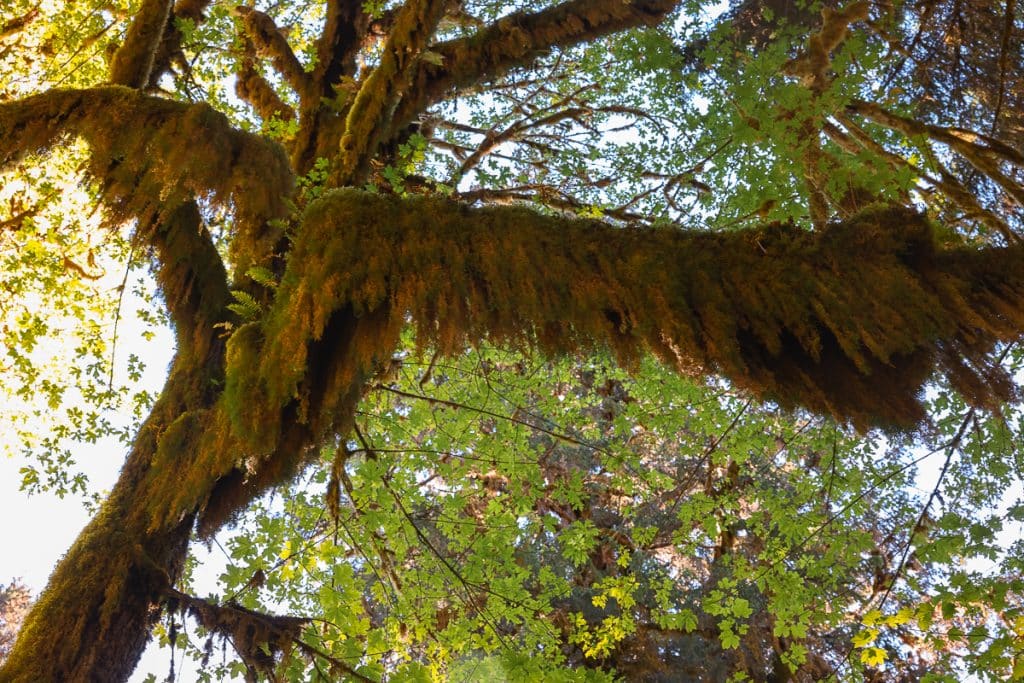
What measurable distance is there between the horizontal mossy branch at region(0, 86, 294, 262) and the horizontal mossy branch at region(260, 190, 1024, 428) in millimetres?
1073

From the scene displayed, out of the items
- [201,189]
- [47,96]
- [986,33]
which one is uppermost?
[986,33]

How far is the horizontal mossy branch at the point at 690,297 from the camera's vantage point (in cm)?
281

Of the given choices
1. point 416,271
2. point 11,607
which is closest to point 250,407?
point 416,271

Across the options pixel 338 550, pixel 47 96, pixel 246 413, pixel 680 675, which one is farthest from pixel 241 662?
pixel 680 675

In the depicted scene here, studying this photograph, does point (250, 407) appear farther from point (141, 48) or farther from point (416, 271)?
point (141, 48)

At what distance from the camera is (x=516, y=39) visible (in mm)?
5875

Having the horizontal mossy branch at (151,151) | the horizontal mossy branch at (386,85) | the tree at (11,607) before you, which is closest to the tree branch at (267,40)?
the horizontal mossy branch at (386,85)

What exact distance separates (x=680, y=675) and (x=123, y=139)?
35.8 feet

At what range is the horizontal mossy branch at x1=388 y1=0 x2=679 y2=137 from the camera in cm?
582

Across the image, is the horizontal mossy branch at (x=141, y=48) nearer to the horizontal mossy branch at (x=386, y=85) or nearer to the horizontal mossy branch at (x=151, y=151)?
the horizontal mossy branch at (x=151, y=151)

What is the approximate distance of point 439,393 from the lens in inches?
299

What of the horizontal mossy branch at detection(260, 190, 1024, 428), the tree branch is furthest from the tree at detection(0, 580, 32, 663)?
the horizontal mossy branch at detection(260, 190, 1024, 428)

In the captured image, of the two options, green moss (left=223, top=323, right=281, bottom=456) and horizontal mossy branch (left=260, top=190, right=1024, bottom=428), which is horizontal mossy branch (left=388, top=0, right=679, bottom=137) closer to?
horizontal mossy branch (left=260, top=190, right=1024, bottom=428)

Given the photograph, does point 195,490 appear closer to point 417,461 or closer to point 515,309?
point 515,309
